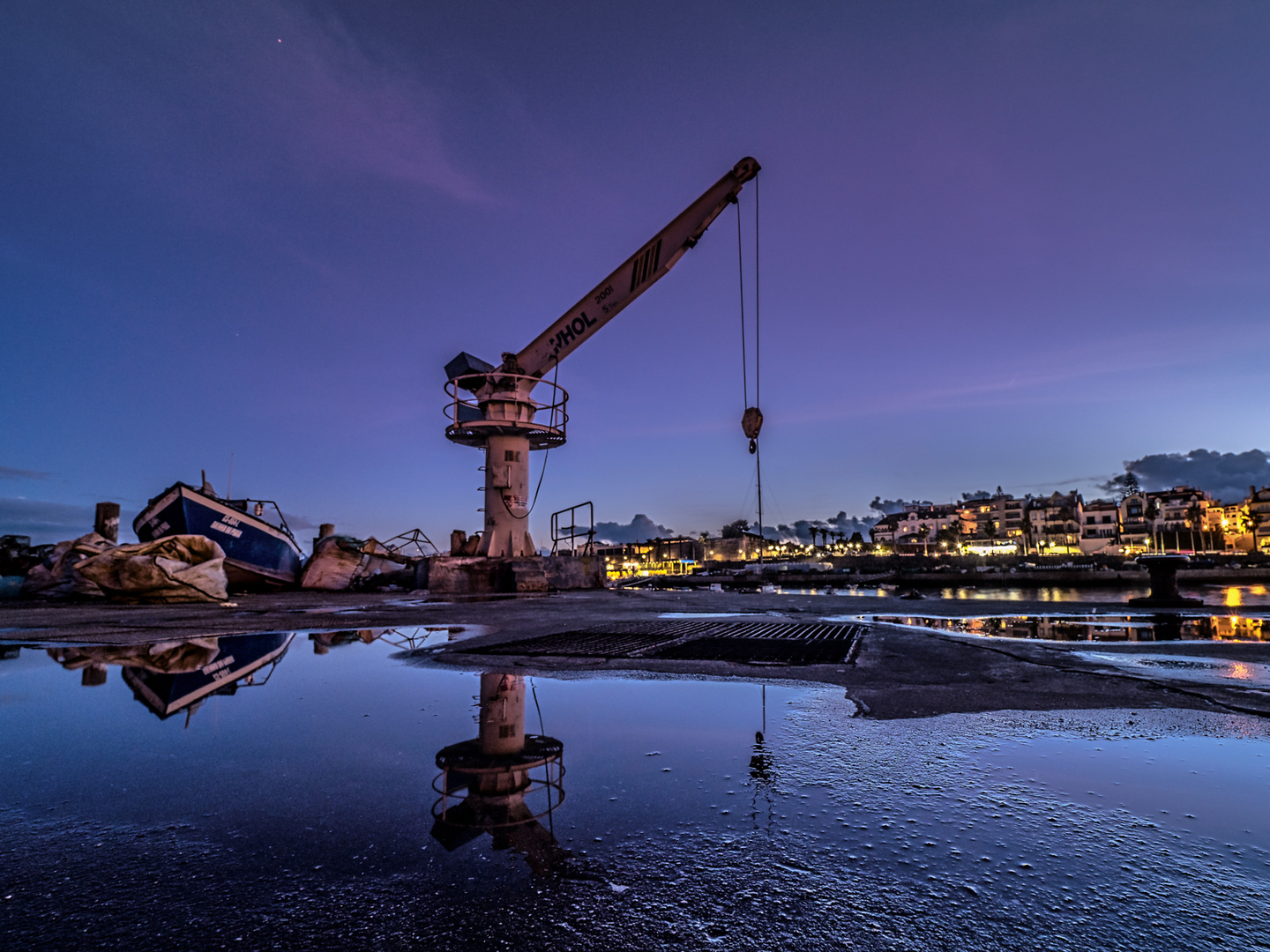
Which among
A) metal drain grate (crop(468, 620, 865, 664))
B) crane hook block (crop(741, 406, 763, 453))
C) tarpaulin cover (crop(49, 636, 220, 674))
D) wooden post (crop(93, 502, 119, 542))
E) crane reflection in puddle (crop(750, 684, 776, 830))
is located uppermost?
crane hook block (crop(741, 406, 763, 453))

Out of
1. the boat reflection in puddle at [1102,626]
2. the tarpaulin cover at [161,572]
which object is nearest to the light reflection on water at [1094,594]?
the boat reflection in puddle at [1102,626]

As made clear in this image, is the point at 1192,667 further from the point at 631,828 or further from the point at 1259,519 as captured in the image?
the point at 1259,519

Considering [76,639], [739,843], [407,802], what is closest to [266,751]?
[407,802]

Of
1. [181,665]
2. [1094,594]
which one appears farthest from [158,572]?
[1094,594]

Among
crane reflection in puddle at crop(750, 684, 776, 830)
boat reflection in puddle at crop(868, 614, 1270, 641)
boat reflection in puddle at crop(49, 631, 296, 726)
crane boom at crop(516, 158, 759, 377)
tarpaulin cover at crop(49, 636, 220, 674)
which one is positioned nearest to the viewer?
crane reflection in puddle at crop(750, 684, 776, 830)

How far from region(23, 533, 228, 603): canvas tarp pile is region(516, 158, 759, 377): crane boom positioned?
1136 cm

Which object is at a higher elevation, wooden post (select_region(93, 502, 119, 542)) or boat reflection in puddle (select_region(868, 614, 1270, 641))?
wooden post (select_region(93, 502, 119, 542))

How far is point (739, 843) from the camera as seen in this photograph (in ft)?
6.02

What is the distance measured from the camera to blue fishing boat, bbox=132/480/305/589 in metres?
16.4

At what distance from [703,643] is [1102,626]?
6789mm

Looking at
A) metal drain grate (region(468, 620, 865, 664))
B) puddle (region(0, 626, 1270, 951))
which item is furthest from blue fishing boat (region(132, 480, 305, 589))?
puddle (region(0, 626, 1270, 951))

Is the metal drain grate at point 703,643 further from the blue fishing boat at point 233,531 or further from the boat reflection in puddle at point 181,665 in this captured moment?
the blue fishing boat at point 233,531

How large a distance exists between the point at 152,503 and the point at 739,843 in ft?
67.0

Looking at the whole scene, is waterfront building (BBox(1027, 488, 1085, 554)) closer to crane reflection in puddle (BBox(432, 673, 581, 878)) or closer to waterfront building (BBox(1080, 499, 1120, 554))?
waterfront building (BBox(1080, 499, 1120, 554))
